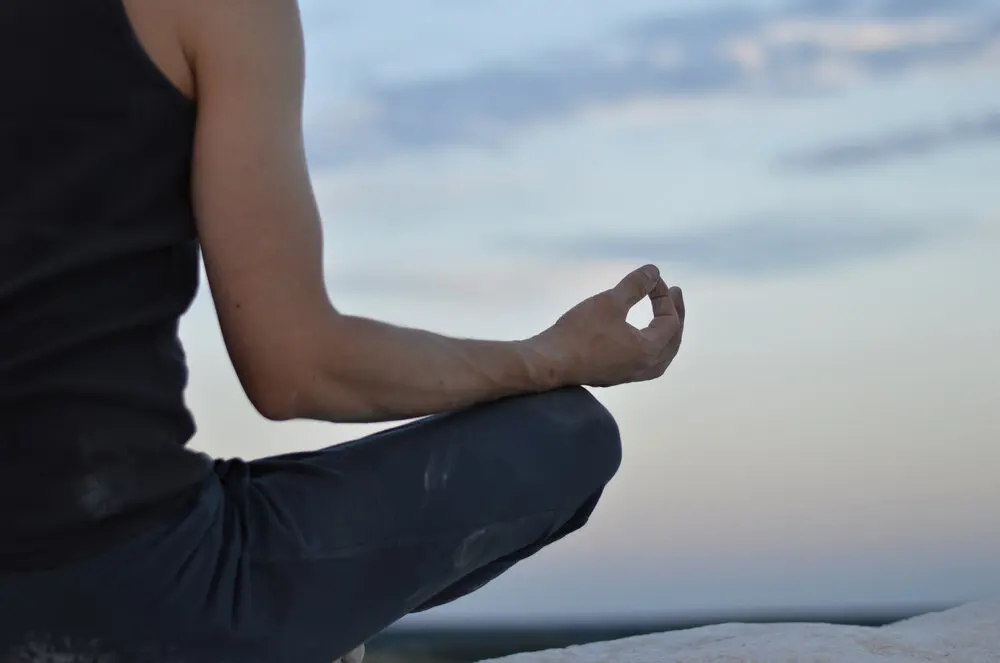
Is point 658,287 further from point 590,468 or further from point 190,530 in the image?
point 190,530

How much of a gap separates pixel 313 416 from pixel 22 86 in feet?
1.64

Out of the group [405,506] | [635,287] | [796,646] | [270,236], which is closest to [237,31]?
[270,236]

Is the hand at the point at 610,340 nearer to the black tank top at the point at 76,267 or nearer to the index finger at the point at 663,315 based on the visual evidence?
the index finger at the point at 663,315

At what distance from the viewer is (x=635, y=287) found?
1.81 metres

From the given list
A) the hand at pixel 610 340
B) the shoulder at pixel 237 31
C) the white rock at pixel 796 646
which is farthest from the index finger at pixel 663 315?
the white rock at pixel 796 646

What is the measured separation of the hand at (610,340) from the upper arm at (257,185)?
1.25 feet

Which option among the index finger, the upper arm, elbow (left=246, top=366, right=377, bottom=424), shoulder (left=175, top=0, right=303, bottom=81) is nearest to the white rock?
the index finger

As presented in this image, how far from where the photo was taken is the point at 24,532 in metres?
1.29

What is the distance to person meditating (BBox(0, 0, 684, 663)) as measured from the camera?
1.29 m

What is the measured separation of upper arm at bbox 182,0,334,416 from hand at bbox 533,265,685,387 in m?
0.38

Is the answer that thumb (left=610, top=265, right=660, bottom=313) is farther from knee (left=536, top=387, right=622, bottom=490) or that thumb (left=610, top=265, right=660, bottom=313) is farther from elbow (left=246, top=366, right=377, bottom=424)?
elbow (left=246, top=366, right=377, bottom=424)

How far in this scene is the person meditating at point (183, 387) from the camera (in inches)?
50.9

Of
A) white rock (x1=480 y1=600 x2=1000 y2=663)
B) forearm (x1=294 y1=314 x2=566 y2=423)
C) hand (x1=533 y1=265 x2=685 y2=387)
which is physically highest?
hand (x1=533 y1=265 x2=685 y2=387)

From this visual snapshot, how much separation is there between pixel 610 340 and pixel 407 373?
0.33 m
